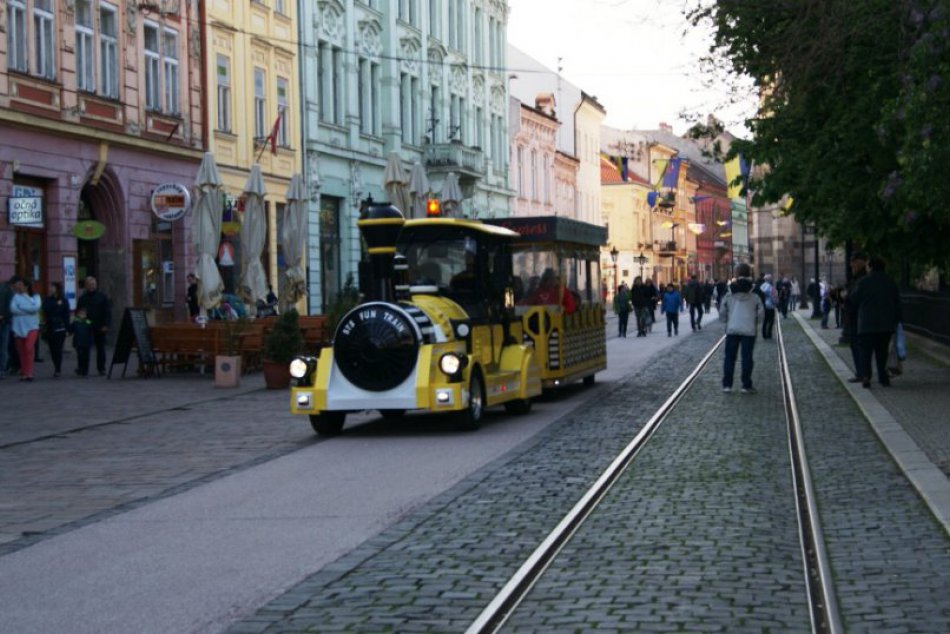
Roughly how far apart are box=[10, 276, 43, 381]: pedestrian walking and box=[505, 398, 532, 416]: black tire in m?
9.39

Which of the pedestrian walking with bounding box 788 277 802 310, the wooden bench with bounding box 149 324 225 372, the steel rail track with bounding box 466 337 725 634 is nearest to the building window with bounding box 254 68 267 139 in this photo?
the wooden bench with bounding box 149 324 225 372

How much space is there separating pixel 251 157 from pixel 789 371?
58.2 ft

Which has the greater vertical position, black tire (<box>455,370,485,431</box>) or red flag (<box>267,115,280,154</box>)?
red flag (<box>267,115,280,154</box>)

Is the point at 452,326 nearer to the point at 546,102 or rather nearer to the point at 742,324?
the point at 742,324

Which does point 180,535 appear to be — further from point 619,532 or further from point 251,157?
point 251,157

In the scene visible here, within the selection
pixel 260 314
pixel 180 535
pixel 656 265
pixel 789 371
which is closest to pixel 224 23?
pixel 260 314

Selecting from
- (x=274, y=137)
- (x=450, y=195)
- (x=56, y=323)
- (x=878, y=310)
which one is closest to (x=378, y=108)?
(x=274, y=137)

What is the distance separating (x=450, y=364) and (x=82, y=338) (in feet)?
39.3

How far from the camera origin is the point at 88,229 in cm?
2922

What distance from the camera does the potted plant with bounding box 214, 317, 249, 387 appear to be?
77.3 feet

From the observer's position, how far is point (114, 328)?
3241cm

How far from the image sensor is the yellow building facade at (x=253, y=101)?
37.0m

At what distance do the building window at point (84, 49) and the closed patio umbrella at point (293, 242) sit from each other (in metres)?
4.47

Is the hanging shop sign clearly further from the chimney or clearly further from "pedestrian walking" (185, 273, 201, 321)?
the chimney
